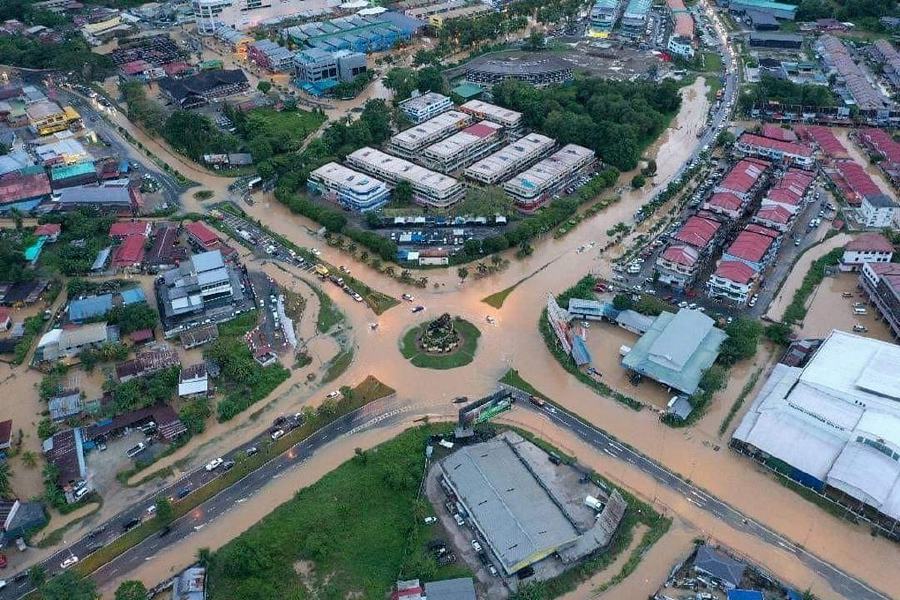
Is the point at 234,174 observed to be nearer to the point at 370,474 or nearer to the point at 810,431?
the point at 370,474

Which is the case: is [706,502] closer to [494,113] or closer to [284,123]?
[494,113]

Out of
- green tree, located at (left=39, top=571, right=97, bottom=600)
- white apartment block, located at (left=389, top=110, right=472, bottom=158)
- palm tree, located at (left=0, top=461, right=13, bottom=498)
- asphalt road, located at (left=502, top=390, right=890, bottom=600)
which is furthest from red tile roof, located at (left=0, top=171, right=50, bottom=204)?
asphalt road, located at (left=502, top=390, right=890, bottom=600)

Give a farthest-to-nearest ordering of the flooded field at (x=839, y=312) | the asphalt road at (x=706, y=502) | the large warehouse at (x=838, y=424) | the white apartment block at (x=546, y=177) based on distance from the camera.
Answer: the white apartment block at (x=546, y=177), the flooded field at (x=839, y=312), the large warehouse at (x=838, y=424), the asphalt road at (x=706, y=502)

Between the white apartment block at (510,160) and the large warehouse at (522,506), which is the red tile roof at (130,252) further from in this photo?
the large warehouse at (522,506)

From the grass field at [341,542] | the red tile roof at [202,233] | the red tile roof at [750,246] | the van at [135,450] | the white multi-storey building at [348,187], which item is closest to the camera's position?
the grass field at [341,542]

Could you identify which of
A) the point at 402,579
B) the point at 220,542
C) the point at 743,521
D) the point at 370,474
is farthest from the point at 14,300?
the point at 743,521

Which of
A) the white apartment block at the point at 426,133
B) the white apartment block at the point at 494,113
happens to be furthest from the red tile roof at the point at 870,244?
the white apartment block at the point at 426,133
